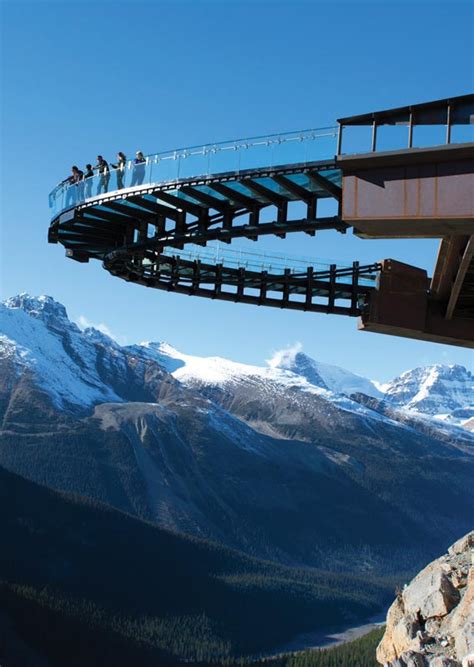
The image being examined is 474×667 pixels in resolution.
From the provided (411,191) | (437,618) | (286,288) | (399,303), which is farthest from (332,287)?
(411,191)

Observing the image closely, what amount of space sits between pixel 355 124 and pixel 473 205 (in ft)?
19.0

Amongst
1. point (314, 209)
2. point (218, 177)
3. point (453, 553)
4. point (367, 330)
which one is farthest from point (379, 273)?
point (453, 553)

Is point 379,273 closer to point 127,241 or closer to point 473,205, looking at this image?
point 127,241

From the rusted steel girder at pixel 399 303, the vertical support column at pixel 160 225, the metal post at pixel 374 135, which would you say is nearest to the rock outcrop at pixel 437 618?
the rusted steel girder at pixel 399 303

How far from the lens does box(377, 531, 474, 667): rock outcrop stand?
33781 mm

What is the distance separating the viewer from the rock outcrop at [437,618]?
33.8 metres

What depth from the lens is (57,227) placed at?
4547cm

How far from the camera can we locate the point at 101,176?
41188mm

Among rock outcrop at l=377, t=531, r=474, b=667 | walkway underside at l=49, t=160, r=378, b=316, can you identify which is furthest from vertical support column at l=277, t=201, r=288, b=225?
rock outcrop at l=377, t=531, r=474, b=667

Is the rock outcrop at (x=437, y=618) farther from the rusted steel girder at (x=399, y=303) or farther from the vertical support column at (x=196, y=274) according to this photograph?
the vertical support column at (x=196, y=274)

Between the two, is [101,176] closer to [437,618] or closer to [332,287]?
[332,287]

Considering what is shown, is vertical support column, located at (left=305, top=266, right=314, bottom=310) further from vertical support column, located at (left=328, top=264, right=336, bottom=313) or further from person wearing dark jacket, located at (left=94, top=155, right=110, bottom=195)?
person wearing dark jacket, located at (left=94, top=155, right=110, bottom=195)

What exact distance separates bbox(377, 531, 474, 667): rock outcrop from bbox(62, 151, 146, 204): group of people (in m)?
19.5

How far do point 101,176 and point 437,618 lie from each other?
21.6m
